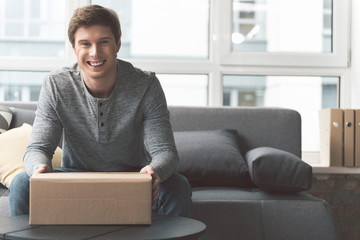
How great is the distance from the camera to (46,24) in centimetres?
338

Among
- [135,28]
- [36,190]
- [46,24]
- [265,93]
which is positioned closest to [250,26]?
[265,93]

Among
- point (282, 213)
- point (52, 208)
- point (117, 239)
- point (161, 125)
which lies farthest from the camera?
point (282, 213)

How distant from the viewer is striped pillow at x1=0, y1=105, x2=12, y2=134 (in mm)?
2617

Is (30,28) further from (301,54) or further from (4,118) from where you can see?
(301,54)

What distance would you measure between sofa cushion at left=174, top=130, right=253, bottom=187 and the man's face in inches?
29.9

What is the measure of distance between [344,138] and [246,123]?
60cm

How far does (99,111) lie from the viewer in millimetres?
1869

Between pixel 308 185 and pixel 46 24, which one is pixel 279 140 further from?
pixel 46 24

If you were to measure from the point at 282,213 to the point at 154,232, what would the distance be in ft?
3.58

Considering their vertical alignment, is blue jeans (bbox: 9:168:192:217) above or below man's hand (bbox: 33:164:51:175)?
below

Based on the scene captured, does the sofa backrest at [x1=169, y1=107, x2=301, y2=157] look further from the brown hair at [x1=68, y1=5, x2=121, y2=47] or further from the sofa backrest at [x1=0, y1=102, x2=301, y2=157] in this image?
the brown hair at [x1=68, y1=5, x2=121, y2=47]

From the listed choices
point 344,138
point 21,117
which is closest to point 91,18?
point 21,117

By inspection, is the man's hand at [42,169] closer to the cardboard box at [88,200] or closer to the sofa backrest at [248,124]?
the cardboard box at [88,200]

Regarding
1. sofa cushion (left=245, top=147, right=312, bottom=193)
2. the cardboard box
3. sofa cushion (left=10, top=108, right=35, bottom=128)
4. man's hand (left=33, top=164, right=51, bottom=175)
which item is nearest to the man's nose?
man's hand (left=33, top=164, right=51, bottom=175)
